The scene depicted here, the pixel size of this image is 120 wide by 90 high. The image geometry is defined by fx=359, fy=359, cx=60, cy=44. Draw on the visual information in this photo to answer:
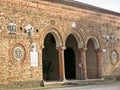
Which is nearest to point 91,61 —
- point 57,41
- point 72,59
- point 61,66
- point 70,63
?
point 72,59

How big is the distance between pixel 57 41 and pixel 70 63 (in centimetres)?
496

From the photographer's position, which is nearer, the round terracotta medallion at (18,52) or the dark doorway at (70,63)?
the round terracotta medallion at (18,52)

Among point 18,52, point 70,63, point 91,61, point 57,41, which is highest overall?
point 57,41

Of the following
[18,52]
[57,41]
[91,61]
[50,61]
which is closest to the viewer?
[18,52]

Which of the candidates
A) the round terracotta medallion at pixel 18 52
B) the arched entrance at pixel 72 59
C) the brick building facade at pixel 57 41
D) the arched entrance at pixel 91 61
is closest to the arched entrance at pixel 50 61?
the brick building facade at pixel 57 41

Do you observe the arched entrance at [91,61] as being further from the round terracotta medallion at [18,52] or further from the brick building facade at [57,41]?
the round terracotta medallion at [18,52]

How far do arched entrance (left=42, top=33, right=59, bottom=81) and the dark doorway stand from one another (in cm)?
130

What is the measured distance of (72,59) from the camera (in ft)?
100

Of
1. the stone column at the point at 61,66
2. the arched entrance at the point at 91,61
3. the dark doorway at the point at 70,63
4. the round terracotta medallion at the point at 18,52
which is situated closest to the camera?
the round terracotta medallion at the point at 18,52

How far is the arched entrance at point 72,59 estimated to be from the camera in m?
30.0

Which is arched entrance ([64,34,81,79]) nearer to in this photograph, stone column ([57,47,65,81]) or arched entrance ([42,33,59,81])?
arched entrance ([42,33,59,81])

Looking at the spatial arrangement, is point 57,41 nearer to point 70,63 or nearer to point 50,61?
point 50,61

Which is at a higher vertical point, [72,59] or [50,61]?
[72,59]

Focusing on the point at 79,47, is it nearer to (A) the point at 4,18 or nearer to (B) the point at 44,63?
(B) the point at 44,63
